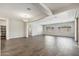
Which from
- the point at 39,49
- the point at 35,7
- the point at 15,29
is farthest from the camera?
the point at 15,29

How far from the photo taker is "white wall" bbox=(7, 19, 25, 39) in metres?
8.72

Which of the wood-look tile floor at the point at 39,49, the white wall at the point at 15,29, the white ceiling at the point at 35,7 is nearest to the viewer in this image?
the wood-look tile floor at the point at 39,49

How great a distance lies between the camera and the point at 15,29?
31.4 feet

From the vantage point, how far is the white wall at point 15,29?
8722 mm

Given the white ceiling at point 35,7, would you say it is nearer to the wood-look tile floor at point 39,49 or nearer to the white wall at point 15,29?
the wood-look tile floor at point 39,49

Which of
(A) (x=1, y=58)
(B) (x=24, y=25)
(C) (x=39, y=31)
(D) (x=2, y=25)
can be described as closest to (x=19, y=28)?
(B) (x=24, y=25)

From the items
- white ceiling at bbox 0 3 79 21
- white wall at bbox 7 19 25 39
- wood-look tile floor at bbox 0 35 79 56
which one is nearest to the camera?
wood-look tile floor at bbox 0 35 79 56

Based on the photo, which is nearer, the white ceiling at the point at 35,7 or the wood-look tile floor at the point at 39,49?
the wood-look tile floor at the point at 39,49

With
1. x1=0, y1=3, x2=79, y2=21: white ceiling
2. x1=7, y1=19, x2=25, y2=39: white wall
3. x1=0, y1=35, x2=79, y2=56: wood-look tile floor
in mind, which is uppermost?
x1=0, y1=3, x2=79, y2=21: white ceiling

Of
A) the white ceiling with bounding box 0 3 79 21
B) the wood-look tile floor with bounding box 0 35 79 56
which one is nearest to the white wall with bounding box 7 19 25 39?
the white ceiling with bounding box 0 3 79 21

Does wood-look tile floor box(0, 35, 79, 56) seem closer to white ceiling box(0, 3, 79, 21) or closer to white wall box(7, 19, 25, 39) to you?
white ceiling box(0, 3, 79, 21)

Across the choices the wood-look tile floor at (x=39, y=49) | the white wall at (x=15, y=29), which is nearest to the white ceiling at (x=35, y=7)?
the wood-look tile floor at (x=39, y=49)

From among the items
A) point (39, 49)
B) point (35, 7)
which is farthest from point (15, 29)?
point (39, 49)

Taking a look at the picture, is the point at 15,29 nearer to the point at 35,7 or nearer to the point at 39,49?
the point at 35,7
